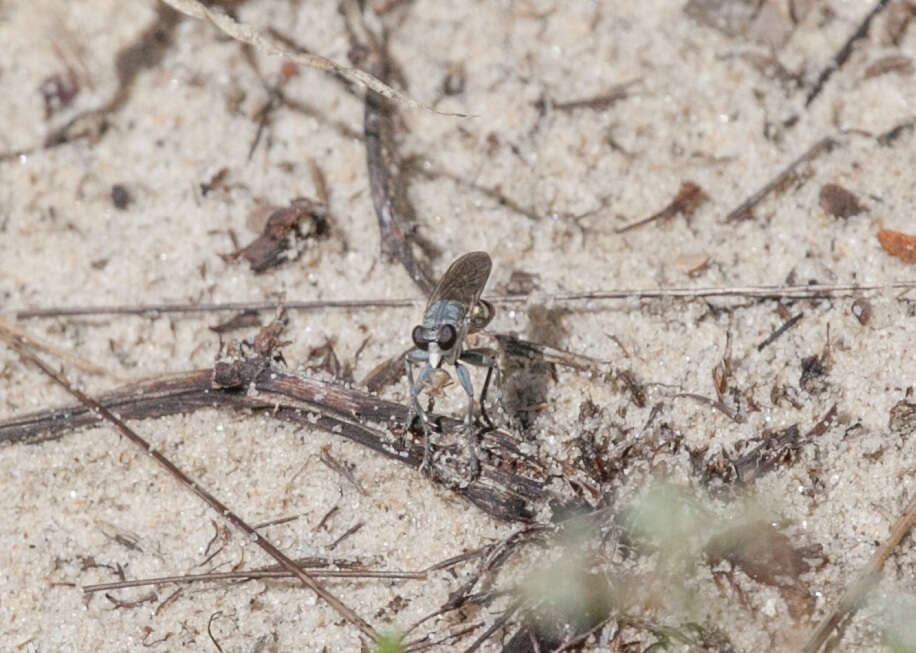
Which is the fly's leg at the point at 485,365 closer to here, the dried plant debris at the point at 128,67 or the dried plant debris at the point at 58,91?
the dried plant debris at the point at 128,67

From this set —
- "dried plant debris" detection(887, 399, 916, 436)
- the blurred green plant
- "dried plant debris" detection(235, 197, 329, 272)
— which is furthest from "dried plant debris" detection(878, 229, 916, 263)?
the blurred green plant

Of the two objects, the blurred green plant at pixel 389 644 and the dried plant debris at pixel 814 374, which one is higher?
the dried plant debris at pixel 814 374

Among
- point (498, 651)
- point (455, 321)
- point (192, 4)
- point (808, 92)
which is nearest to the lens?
point (498, 651)

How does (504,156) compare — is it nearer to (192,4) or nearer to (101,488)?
(192,4)

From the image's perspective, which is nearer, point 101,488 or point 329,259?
point 101,488

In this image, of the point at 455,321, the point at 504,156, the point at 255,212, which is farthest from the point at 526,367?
the point at 255,212

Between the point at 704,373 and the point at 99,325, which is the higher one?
the point at 99,325

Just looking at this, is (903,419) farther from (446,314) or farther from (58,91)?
(58,91)

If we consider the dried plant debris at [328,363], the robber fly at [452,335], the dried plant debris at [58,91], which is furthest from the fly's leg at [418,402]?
the dried plant debris at [58,91]
